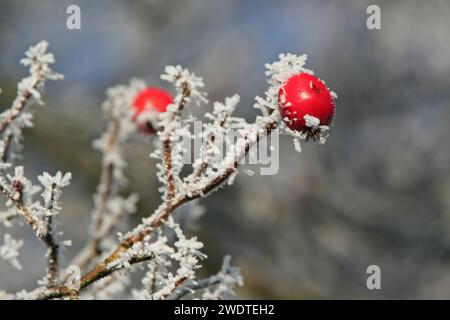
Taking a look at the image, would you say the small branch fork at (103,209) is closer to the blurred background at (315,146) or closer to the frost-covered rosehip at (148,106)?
the frost-covered rosehip at (148,106)

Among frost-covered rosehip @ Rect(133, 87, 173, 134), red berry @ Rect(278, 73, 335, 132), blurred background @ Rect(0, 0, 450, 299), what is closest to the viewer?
red berry @ Rect(278, 73, 335, 132)

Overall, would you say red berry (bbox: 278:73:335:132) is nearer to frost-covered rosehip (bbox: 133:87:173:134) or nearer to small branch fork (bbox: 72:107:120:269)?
frost-covered rosehip (bbox: 133:87:173:134)

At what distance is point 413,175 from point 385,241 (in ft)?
2.46

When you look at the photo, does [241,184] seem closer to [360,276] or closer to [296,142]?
[360,276]

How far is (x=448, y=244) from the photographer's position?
5.41 m

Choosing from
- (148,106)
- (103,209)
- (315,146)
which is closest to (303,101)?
(148,106)

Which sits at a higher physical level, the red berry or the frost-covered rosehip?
the frost-covered rosehip

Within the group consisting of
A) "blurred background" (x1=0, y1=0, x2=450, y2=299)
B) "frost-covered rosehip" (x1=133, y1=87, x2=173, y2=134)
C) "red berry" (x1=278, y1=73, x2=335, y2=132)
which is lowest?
"red berry" (x1=278, y1=73, x2=335, y2=132)

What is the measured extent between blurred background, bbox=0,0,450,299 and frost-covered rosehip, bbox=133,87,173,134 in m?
2.14

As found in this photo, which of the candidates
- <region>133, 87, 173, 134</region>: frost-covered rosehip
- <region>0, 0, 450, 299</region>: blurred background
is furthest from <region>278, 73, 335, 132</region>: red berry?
<region>0, 0, 450, 299</region>: blurred background

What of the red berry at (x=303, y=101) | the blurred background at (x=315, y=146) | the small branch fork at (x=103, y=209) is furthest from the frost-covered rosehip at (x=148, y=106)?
the blurred background at (x=315, y=146)

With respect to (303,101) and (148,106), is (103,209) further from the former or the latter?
(303,101)

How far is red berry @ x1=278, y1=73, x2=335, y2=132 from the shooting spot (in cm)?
129
